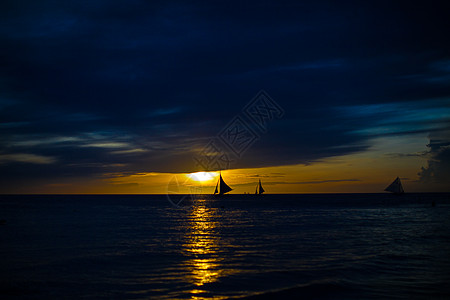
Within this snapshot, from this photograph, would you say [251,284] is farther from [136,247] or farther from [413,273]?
[136,247]

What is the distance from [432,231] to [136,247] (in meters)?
37.4

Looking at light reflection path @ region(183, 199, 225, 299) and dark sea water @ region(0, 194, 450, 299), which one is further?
light reflection path @ region(183, 199, 225, 299)

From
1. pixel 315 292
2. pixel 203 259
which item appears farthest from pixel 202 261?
pixel 315 292

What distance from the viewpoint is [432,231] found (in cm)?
4447

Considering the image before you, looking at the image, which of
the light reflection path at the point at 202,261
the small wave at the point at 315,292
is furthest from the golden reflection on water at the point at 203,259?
the small wave at the point at 315,292

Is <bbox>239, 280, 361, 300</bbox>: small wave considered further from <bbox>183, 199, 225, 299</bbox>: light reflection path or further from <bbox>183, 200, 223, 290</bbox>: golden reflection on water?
<bbox>183, 200, 223, 290</bbox>: golden reflection on water

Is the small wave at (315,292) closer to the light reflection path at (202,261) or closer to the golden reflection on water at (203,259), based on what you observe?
the light reflection path at (202,261)

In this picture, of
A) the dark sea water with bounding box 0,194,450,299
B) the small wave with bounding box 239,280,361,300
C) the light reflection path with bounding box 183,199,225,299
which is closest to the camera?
the small wave with bounding box 239,280,361,300

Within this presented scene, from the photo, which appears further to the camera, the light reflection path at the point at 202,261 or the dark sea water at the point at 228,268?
the light reflection path at the point at 202,261

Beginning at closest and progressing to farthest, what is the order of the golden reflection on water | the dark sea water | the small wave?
the small wave
the dark sea water
the golden reflection on water

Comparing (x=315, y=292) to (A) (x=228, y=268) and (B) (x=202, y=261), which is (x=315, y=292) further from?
(B) (x=202, y=261)

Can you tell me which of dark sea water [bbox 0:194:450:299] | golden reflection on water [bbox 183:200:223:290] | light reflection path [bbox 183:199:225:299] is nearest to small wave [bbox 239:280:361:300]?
dark sea water [bbox 0:194:450:299]

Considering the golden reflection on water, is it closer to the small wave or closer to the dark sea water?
the dark sea water

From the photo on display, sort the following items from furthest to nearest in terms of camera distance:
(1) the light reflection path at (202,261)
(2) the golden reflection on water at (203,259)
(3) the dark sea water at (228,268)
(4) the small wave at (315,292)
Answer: (2) the golden reflection on water at (203,259) → (1) the light reflection path at (202,261) → (3) the dark sea water at (228,268) → (4) the small wave at (315,292)
